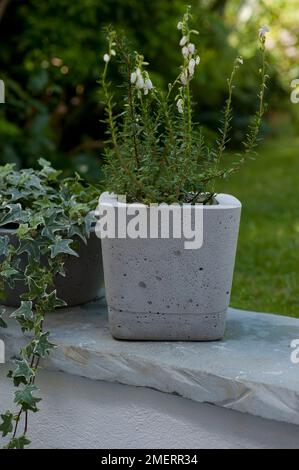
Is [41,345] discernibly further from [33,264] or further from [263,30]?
[263,30]

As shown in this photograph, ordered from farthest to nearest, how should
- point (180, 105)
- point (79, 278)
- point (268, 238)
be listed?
point (268, 238) → point (79, 278) → point (180, 105)

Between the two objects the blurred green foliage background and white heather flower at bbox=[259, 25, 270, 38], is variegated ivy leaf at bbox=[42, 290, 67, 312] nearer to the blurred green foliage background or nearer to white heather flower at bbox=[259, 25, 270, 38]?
white heather flower at bbox=[259, 25, 270, 38]

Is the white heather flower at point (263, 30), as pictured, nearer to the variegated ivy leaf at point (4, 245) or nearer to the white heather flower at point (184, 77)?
the white heather flower at point (184, 77)

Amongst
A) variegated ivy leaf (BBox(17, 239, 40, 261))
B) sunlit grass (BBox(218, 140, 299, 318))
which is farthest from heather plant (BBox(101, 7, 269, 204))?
sunlit grass (BBox(218, 140, 299, 318))

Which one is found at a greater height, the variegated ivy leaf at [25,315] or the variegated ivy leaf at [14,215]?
the variegated ivy leaf at [14,215]

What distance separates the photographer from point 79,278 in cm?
245

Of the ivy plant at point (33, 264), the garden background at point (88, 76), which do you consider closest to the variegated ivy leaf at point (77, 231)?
the ivy plant at point (33, 264)

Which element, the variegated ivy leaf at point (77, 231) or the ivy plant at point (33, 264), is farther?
the variegated ivy leaf at point (77, 231)

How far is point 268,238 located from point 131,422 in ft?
9.51

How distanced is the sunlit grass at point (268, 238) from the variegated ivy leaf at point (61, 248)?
1366mm

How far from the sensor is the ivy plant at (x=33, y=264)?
2.10m

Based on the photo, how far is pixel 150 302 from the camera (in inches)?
83.7

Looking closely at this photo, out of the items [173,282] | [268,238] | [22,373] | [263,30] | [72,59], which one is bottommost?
[268,238]

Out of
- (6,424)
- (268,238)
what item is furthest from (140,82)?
(268,238)
